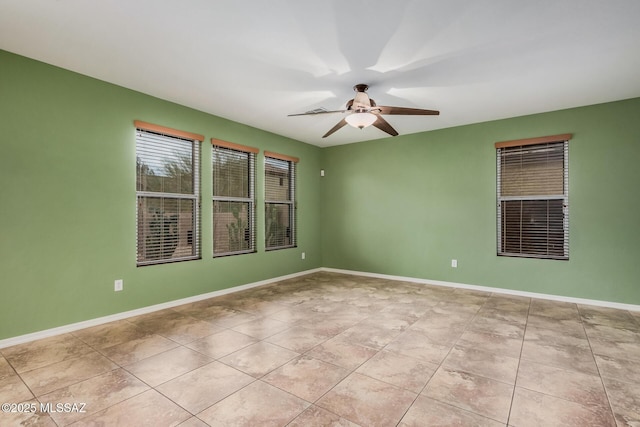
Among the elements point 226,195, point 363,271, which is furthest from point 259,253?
point 363,271

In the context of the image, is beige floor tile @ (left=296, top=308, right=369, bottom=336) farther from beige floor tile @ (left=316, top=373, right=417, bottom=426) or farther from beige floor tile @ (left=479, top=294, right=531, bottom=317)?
beige floor tile @ (left=479, top=294, right=531, bottom=317)

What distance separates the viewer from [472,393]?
80.4 inches

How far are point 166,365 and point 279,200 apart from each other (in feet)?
11.5

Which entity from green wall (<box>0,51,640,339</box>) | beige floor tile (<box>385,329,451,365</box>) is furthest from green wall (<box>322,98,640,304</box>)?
beige floor tile (<box>385,329,451,365</box>)

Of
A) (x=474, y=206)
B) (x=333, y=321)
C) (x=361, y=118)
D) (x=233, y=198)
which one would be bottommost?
(x=333, y=321)

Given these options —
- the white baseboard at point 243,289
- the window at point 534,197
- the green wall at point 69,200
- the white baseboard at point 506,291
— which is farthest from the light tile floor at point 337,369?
the window at point 534,197

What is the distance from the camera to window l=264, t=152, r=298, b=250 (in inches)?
212

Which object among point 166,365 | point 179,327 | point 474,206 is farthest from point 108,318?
point 474,206

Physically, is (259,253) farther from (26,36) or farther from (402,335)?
(26,36)

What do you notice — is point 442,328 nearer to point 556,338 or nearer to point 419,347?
point 419,347

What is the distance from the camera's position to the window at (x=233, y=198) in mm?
4531

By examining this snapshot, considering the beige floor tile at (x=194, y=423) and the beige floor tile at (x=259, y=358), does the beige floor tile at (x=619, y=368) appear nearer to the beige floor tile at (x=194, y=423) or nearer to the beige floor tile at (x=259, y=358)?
the beige floor tile at (x=259, y=358)

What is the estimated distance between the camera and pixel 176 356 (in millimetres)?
2561

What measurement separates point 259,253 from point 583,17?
4618mm
